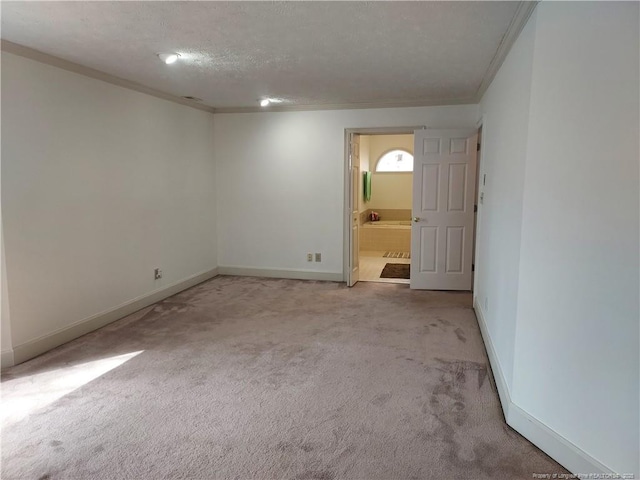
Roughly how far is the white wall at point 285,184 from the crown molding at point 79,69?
109 cm

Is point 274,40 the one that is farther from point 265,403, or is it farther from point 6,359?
point 6,359

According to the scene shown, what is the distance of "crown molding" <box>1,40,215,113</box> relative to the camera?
3.09m

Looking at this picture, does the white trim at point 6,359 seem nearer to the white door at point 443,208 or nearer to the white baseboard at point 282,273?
the white baseboard at point 282,273

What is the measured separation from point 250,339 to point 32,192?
6.75 feet

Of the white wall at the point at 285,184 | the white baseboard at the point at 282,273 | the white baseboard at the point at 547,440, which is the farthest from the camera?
the white baseboard at the point at 282,273

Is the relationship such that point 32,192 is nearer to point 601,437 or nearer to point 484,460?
point 484,460

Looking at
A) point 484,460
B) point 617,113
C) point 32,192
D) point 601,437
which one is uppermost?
point 617,113

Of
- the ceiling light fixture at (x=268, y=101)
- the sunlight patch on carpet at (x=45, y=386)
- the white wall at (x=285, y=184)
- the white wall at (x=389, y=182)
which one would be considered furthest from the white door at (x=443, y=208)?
the white wall at (x=389, y=182)

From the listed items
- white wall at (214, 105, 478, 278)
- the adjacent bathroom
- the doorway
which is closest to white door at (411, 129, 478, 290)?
the doorway

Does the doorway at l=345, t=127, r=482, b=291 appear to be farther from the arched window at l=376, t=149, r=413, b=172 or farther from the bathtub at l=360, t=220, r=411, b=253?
the arched window at l=376, t=149, r=413, b=172

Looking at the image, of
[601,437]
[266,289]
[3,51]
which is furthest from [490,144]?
[3,51]

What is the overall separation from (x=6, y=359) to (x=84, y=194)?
1.43 metres

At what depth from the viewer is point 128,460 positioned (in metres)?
2.12

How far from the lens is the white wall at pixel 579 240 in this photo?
1.81 metres
